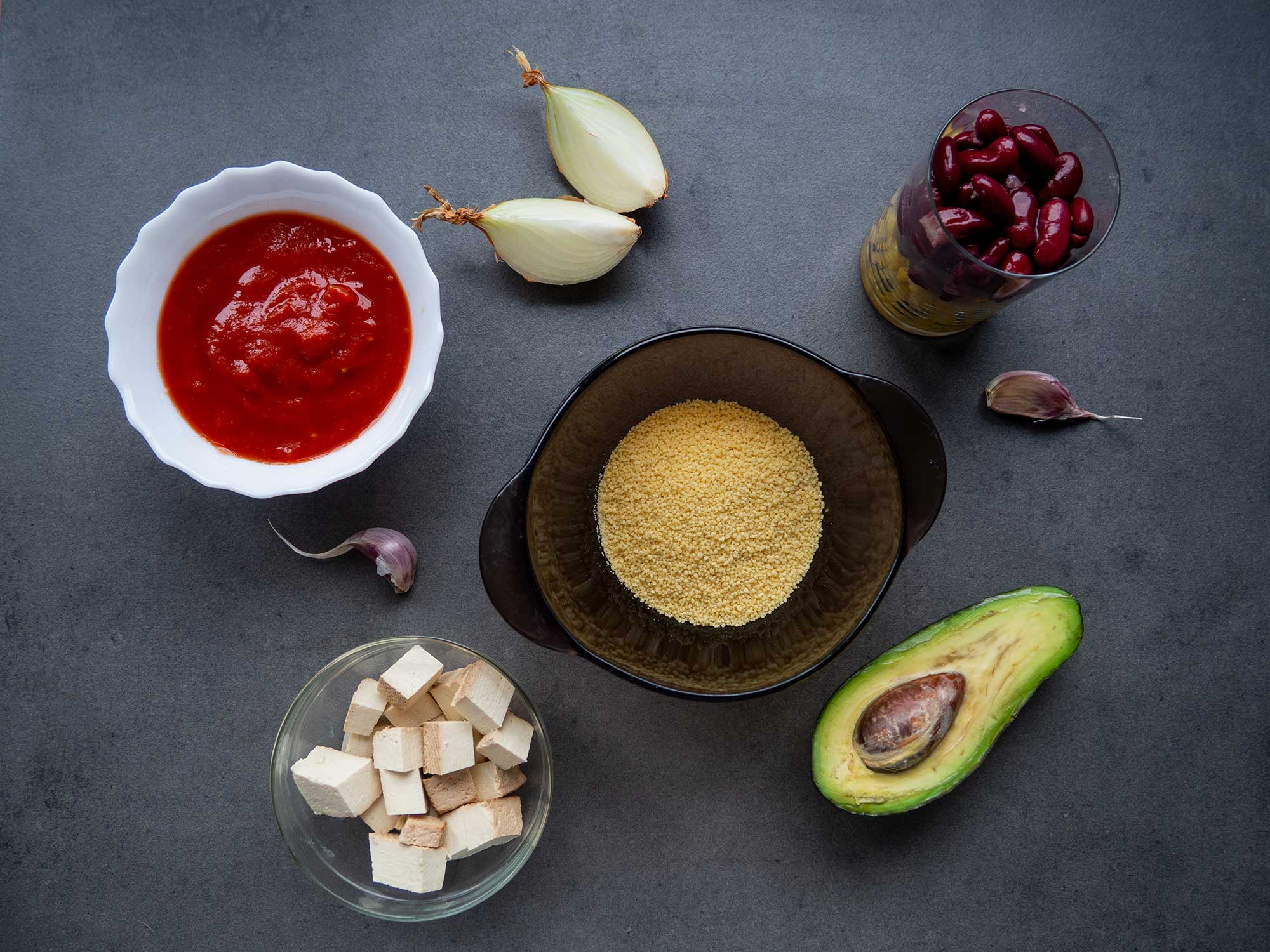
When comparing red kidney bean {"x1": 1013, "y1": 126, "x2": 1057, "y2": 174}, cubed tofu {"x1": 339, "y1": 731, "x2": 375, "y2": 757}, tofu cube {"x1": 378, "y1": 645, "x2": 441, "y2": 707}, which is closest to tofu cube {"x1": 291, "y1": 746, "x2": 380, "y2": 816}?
cubed tofu {"x1": 339, "y1": 731, "x2": 375, "y2": 757}

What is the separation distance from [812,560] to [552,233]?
2.29ft

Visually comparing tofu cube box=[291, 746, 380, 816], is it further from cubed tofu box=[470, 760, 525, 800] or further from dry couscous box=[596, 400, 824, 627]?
dry couscous box=[596, 400, 824, 627]

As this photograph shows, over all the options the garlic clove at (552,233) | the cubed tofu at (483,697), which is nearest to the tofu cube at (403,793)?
the cubed tofu at (483,697)

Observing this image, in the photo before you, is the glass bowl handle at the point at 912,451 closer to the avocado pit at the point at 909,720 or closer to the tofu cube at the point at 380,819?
the avocado pit at the point at 909,720

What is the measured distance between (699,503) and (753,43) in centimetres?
82

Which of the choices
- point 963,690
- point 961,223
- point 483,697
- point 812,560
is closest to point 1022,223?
point 961,223

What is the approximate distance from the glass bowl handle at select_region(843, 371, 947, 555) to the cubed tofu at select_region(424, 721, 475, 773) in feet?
2.42

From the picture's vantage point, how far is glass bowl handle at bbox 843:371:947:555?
112 cm

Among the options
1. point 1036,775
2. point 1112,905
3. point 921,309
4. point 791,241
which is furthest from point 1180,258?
point 1112,905

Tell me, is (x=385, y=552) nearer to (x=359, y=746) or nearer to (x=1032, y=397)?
(x=359, y=746)

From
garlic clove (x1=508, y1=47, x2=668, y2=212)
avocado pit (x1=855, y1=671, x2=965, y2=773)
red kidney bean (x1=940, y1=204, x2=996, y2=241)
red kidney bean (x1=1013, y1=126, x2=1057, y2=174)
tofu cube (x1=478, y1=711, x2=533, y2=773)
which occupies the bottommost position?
tofu cube (x1=478, y1=711, x2=533, y2=773)

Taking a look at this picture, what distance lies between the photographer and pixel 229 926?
1.33 metres

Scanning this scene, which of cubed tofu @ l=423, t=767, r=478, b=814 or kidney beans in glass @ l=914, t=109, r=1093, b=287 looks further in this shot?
cubed tofu @ l=423, t=767, r=478, b=814

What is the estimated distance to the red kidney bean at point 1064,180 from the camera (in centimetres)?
112
